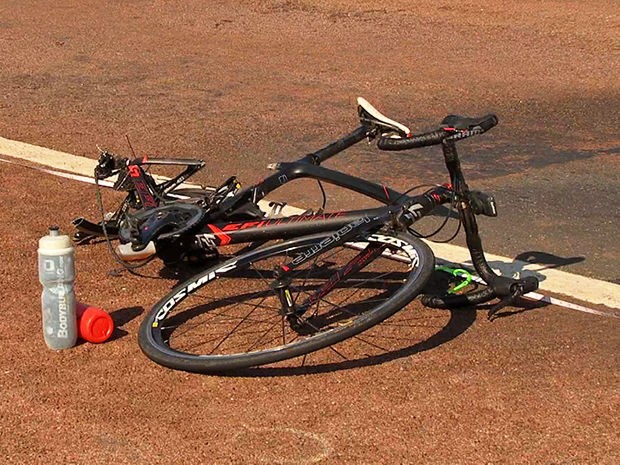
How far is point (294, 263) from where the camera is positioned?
17.3 ft

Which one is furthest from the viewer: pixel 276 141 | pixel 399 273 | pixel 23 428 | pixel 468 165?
pixel 276 141

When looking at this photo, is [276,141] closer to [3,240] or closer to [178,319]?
[3,240]

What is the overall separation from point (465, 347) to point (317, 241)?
951mm

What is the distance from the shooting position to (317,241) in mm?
5676

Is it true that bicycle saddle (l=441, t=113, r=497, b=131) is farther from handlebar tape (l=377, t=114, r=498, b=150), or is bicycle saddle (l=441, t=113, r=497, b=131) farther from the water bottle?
the water bottle

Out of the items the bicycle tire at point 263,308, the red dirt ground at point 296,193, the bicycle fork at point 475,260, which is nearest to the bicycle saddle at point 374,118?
the bicycle fork at point 475,260

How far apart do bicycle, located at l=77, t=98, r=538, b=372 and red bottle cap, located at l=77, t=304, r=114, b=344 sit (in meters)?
0.28

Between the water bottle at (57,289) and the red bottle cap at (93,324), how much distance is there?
53 millimetres

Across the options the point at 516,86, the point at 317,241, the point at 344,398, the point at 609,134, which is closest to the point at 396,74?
the point at 516,86

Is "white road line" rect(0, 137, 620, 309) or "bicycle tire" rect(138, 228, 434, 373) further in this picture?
"white road line" rect(0, 137, 620, 309)

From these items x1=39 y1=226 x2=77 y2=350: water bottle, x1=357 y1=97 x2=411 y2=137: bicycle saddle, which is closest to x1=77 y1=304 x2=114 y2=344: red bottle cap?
x1=39 y1=226 x2=77 y2=350: water bottle

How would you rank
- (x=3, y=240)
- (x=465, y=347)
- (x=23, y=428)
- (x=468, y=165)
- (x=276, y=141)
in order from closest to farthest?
(x=23, y=428) → (x=465, y=347) → (x=3, y=240) → (x=468, y=165) → (x=276, y=141)

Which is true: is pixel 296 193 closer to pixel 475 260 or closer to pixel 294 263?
pixel 475 260

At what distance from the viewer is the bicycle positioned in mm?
5273
